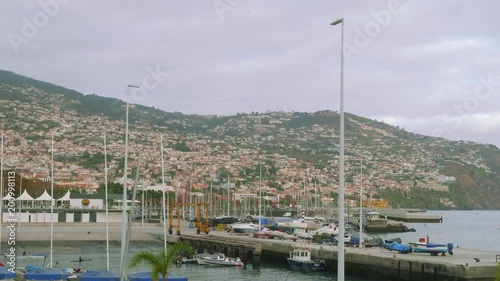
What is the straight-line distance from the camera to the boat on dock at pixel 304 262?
4003 centimetres

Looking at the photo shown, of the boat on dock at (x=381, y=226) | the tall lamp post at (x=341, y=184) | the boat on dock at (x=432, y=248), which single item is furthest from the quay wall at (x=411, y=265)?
the boat on dock at (x=381, y=226)

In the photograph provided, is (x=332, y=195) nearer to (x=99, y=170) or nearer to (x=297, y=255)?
(x=99, y=170)

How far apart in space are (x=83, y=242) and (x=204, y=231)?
39.6 feet

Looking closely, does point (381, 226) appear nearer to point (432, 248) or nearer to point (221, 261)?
point (221, 261)

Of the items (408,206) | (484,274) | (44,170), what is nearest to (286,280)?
(484,274)

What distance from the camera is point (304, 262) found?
40.2 m

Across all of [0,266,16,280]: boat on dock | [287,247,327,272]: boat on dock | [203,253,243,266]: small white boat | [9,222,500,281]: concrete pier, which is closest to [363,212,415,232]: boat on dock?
[9,222,500,281]: concrete pier

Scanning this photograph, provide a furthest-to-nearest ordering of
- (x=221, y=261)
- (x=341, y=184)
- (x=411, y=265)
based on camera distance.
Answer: (x=221, y=261)
(x=411, y=265)
(x=341, y=184)

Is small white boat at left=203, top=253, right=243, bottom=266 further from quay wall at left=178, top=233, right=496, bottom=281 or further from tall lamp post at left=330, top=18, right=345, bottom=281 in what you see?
tall lamp post at left=330, top=18, right=345, bottom=281

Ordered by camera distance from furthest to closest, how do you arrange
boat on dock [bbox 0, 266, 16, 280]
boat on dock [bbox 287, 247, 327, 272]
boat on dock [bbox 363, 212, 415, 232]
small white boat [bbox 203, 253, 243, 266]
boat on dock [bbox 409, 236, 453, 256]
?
boat on dock [bbox 363, 212, 415, 232] < small white boat [bbox 203, 253, 243, 266] < boat on dock [bbox 287, 247, 327, 272] < boat on dock [bbox 409, 236, 453, 256] < boat on dock [bbox 0, 266, 16, 280]

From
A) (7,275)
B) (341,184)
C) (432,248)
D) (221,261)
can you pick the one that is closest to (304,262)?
(221,261)

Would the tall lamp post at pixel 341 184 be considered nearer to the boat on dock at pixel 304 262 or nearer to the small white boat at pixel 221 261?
the boat on dock at pixel 304 262

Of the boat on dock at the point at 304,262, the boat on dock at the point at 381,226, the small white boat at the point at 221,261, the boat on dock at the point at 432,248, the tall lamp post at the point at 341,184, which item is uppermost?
the tall lamp post at the point at 341,184

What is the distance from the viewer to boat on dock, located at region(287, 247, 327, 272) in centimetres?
4003
